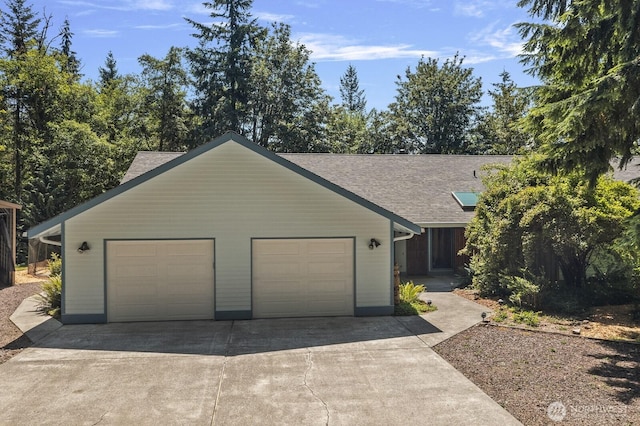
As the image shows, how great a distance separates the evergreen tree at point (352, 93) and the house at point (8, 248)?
172 ft

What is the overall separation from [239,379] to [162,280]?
507 cm

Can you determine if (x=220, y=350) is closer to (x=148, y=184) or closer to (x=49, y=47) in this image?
(x=148, y=184)

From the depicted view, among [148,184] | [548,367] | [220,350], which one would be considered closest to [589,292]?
[548,367]

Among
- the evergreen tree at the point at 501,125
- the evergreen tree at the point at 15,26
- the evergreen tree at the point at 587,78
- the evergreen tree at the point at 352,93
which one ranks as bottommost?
the evergreen tree at the point at 587,78

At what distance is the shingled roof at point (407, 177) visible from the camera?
17.5 m

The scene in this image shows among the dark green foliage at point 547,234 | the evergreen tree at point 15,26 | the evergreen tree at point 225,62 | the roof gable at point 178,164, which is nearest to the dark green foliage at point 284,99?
the evergreen tree at point 225,62

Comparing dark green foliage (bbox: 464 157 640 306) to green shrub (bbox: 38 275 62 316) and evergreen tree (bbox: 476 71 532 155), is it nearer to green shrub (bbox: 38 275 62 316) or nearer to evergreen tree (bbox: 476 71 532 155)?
green shrub (bbox: 38 275 62 316)

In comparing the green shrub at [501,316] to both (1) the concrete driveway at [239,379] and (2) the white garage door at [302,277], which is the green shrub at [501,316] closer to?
(1) the concrete driveway at [239,379]

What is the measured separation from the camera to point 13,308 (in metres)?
12.8

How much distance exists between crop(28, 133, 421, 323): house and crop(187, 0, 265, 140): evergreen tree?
23368 millimetres

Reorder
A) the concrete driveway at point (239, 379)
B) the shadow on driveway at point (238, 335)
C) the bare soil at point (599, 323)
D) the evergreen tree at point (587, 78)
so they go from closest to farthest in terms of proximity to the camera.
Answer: the concrete driveway at point (239, 379), the evergreen tree at point (587, 78), the shadow on driveway at point (238, 335), the bare soil at point (599, 323)

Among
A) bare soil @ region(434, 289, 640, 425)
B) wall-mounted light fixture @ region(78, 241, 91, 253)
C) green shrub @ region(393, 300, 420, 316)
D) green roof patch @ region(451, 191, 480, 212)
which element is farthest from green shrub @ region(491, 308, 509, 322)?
wall-mounted light fixture @ region(78, 241, 91, 253)

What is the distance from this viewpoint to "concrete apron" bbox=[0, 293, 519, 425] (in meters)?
6.19

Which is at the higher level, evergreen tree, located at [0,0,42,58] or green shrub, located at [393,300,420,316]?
evergreen tree, located at [0,0,42,58]
